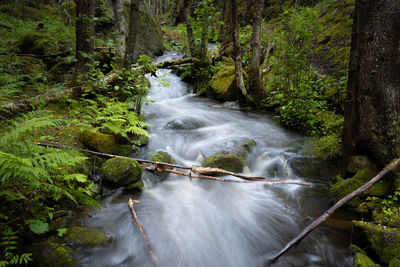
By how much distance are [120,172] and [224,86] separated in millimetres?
7092

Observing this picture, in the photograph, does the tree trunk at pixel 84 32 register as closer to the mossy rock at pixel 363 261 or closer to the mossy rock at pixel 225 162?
the mossy rock at pixel 225 162

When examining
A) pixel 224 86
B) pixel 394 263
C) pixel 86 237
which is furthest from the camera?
pixel 224 86

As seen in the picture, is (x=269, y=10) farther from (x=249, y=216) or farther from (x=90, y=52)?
(x=249, y=216)

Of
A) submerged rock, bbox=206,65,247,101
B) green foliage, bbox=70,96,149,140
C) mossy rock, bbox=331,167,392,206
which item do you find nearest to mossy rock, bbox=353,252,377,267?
mossy rock, bbox=331,167,392,206

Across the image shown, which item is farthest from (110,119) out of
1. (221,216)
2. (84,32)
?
(221,216)

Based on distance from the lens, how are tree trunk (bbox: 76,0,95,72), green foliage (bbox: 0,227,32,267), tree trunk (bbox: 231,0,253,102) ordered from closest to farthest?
1. green foliage (bbox: 0,227,32,267)
2. tree trunk (bbox: 76,0,95,72)
3. tree trunk (bbox: 231,0,253,102)

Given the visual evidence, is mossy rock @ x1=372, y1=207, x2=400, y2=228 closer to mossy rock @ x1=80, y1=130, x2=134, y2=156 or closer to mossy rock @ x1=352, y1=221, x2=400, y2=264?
mossy rock @ x1=352, y1=221, x2=400, y2=264

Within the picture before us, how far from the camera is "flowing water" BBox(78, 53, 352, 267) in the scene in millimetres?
2945

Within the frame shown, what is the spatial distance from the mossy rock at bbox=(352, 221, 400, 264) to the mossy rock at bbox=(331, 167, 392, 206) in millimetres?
791

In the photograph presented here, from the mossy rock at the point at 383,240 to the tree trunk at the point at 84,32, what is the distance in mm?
6281

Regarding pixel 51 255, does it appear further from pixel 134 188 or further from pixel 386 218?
pixel 386 218

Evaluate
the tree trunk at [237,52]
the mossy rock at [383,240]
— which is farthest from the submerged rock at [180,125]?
the mossy rock at [383,240]

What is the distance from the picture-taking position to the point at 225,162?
484cm

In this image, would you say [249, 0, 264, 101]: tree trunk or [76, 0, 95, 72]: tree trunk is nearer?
[76, 0, 95, 72]: tree trunk
